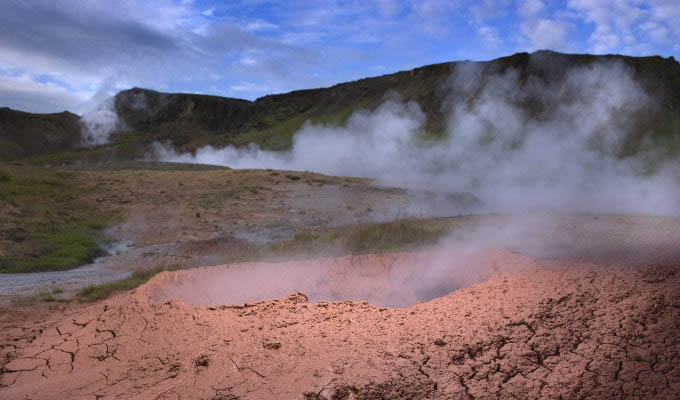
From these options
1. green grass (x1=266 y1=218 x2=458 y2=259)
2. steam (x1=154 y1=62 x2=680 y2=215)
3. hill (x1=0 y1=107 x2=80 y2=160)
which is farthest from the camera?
hill (x1=0 y1=107 x2=80 y2=160)

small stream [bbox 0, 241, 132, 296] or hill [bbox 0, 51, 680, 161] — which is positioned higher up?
hill [bbox 0, 51, 680, 161]

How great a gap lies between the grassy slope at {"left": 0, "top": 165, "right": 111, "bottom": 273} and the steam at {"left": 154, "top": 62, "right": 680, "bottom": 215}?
38.3 ft

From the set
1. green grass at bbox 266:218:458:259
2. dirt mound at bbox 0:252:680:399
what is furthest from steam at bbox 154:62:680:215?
dirt mound at bbox 0:252:680:399

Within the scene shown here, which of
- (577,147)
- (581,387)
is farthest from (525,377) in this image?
(577,147)

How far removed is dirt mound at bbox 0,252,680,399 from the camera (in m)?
2.46

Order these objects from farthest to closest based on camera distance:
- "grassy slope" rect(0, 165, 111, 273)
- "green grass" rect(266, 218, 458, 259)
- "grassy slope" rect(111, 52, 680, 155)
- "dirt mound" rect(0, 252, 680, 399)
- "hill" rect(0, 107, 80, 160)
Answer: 1. "hill" rect(0, 107, 80, 160)
2. "grassy slope" rect(111, 52, 680, 155)
3. "grassy slope" rect(0, 165, 111, 273)
4. "green grass" rect(266, 218, 458, 259)
5. "dirt mound" rect(0, 252, 680, 399)

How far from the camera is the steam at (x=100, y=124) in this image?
55.3m

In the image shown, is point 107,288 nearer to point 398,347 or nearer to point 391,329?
point 391,329

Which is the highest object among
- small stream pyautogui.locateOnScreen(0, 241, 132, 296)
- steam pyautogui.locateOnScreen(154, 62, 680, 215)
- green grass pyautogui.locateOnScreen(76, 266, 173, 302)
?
steam pyautogui.locateOnScreen(154, 62, 680, 215)

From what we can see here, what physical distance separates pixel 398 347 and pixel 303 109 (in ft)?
154

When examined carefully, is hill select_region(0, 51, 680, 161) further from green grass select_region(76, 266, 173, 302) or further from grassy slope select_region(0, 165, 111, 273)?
green grass select_region(76, 266, 173, 302)

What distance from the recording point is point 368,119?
3766 cm

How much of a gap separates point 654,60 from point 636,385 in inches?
1441

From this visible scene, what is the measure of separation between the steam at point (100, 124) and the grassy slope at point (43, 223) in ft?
144
